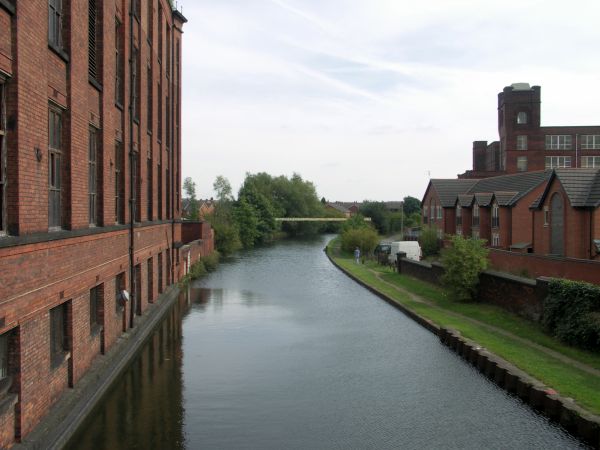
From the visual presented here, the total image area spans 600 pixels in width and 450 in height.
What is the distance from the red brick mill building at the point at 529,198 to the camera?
2744 cm

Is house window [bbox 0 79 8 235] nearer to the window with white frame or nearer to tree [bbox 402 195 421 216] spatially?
the window with white frame

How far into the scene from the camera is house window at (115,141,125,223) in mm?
16530

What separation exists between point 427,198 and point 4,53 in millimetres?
55995

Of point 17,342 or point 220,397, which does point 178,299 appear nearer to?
point 220,397

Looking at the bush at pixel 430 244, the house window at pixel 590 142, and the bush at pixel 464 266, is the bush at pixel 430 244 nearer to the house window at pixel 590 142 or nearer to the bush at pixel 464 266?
the bush at pixel 464 266

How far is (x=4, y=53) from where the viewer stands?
7539mm

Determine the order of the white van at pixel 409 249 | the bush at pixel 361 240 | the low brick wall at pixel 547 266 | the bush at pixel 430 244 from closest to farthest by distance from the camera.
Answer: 1. the low brick wall at pixel 547 266
2. the white van at pixel 409 249
3. the bush at pixel 430 244
4. the bush at pixel 361 240

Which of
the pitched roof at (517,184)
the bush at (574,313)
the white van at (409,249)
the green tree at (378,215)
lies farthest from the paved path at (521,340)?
the green tree at (378,215)

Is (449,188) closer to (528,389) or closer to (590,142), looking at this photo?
(590,142)

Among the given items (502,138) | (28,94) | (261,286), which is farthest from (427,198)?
(28,94)

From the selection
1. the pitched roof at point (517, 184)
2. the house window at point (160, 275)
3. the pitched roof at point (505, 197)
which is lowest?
the house window at point (160, 275)

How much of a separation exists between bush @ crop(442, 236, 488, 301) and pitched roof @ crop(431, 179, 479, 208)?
31053mm

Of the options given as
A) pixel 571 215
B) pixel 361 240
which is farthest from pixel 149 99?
pixel 361 240

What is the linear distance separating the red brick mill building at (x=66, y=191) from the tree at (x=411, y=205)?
113 meters
